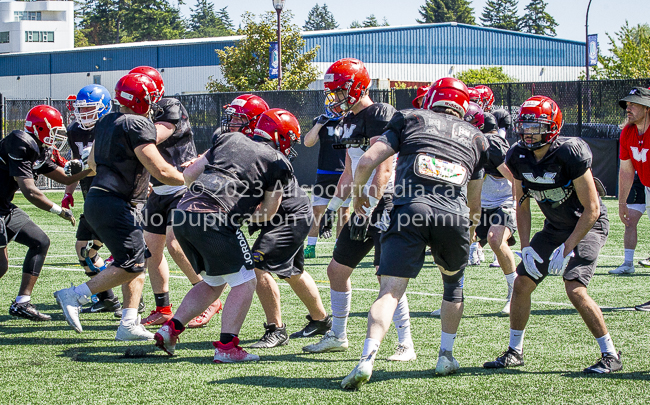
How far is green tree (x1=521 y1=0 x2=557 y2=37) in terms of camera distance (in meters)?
102

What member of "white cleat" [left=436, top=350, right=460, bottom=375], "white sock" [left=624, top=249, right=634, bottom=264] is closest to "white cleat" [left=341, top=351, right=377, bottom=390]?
"white cleat" [left=436, top=350, right=460, bottom=375]

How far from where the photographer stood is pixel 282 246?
18.9 feet

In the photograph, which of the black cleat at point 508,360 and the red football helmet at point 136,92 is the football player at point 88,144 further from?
the black cleat at point 508,360

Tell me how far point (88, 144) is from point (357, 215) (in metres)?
3.56

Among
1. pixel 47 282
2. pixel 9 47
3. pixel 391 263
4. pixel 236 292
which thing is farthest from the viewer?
pixel 9 47

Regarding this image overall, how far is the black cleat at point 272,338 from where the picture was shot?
5.77 m

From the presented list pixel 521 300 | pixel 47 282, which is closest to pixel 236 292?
pixel 521 300

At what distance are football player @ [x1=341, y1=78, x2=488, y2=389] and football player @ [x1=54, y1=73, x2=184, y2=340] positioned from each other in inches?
72.0

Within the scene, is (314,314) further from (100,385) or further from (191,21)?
(191,21)

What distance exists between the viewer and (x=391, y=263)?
454 cm

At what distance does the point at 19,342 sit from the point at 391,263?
3.25 meters

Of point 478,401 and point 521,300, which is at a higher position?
point 521,300

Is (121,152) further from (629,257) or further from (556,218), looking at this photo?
(629,257)

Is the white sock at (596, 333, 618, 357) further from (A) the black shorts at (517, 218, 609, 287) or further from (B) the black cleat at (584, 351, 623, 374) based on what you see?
(A) the black shorts at (517, 218, 609, 287)
